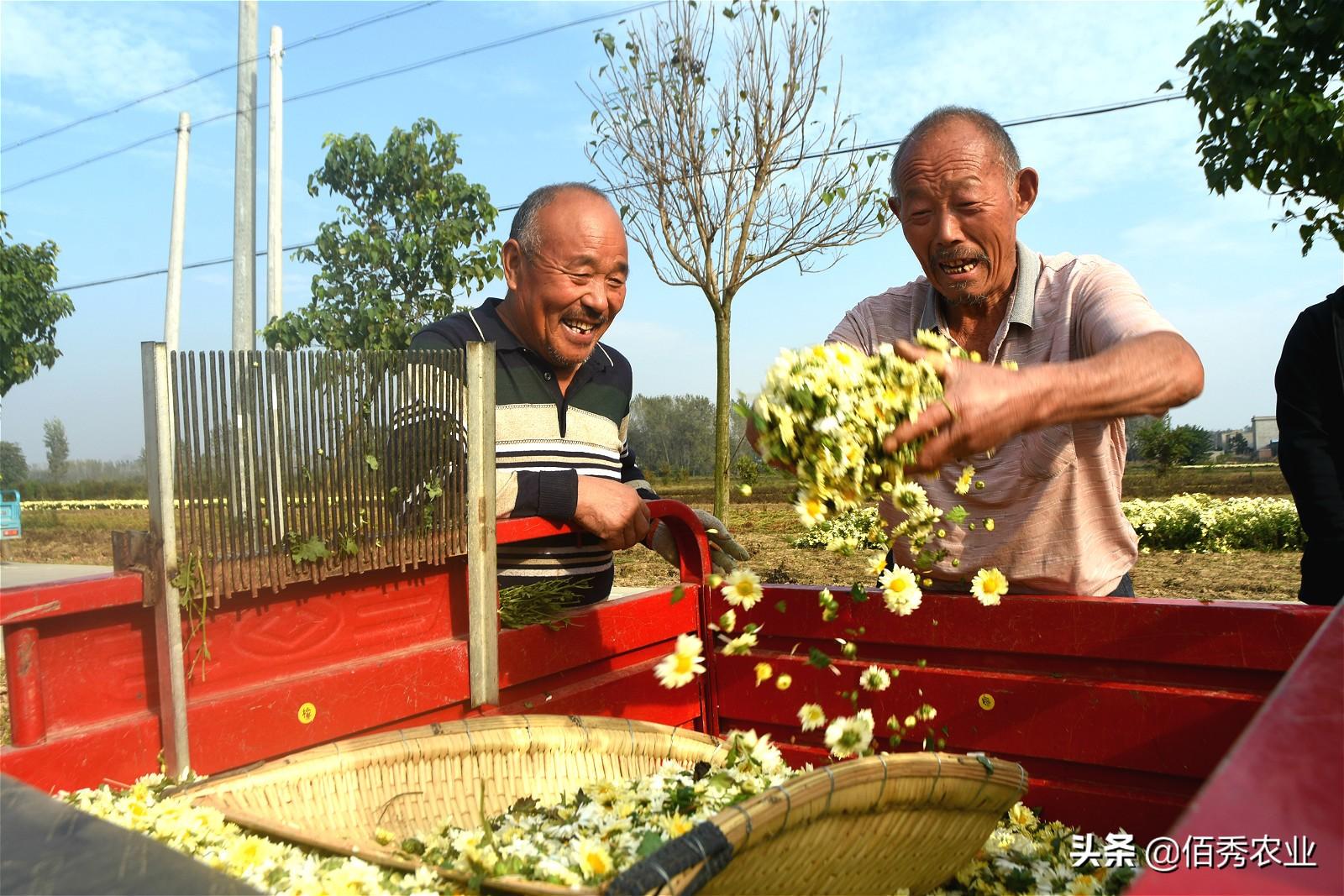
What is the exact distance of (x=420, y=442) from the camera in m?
2.13

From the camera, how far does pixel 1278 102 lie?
5754mm

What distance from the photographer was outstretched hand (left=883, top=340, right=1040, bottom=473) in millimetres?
1752

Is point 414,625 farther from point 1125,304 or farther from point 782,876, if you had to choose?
point 1125,304

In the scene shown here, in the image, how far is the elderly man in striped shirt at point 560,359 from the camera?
9.10 ft

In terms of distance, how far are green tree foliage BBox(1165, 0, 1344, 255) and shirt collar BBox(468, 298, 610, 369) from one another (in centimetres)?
485

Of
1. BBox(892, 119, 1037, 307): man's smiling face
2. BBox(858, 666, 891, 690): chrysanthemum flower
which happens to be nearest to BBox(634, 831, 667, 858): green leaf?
BBox(858, 666, 891, 690): chrysanthemum flower

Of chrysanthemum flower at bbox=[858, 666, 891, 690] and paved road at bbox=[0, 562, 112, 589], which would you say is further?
paved road at bbox=[0, 562, 112, 589]

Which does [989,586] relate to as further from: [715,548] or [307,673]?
[307,673]

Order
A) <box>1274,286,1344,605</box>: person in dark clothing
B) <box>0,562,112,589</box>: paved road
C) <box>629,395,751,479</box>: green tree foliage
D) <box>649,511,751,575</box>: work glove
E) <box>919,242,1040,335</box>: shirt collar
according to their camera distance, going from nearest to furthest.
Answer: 1. <box>919,242,1040,335</box>: shirt collar
2. <box>649,511,751,575</box>: work glove
3. <box>1274,286,1344,605</box>: person in dark clothing
4. <box>0,562,112,589</box>: paved road
5. <box>629,395,751,479</box>: green tree foliage

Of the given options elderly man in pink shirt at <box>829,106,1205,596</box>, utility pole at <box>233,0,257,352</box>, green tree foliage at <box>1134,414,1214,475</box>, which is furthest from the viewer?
green tree foliage at <box>1134,414,1214,475</box>

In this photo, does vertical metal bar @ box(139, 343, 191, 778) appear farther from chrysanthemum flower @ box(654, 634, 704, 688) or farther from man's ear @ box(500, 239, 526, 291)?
man's ear @ box(500, 239, 526, 291)

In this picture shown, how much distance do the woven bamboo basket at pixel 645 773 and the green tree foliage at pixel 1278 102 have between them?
5487mm

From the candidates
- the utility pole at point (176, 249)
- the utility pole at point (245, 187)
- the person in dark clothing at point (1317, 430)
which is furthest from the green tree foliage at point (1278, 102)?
the utility pole at point (176, 249)

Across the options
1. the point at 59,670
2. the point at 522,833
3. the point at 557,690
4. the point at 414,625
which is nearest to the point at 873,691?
the point at 557,690
